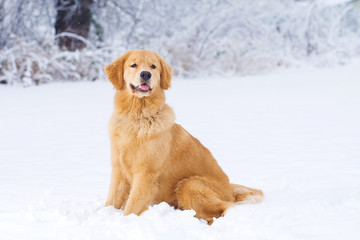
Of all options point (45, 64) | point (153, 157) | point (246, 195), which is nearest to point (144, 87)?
point (153, 157)

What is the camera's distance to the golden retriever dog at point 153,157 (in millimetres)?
3201

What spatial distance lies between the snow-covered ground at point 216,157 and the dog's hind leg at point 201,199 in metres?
0.12

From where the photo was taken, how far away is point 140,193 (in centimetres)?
318

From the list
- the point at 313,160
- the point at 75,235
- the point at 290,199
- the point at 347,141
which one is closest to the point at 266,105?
the point at 347,141

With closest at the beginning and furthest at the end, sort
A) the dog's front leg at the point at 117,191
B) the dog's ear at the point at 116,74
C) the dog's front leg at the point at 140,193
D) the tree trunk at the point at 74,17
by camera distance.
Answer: the dog's front leg at the point at 140,193 < the dog's front leg at the point at 117,191 < the dog's ear at the point at 116,74 < the tree trunk at the point at 74,17

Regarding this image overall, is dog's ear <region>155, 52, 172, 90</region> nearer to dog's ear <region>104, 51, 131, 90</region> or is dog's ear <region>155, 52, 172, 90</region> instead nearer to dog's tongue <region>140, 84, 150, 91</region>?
dog's tongue <region>140, 84, 150, 91</region>

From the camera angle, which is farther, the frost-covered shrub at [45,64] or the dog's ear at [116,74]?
the frost-covered shrub at [45,64]

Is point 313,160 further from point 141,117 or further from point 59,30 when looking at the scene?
point 59,30

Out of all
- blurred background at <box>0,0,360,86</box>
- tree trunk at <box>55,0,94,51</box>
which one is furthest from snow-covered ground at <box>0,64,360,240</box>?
tree trunk at <box>55,0,94,51</box>

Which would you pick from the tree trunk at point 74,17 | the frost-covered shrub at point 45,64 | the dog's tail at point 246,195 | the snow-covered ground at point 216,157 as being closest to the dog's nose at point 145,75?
the snow-covered ground at point 216,157

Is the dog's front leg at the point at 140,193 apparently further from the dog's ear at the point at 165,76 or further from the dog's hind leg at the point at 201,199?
the dog's ear at the point at 165,76

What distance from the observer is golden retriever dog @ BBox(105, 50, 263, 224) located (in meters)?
3.20

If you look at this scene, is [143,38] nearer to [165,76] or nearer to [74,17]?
[74,17]

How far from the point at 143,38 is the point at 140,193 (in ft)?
39.4
